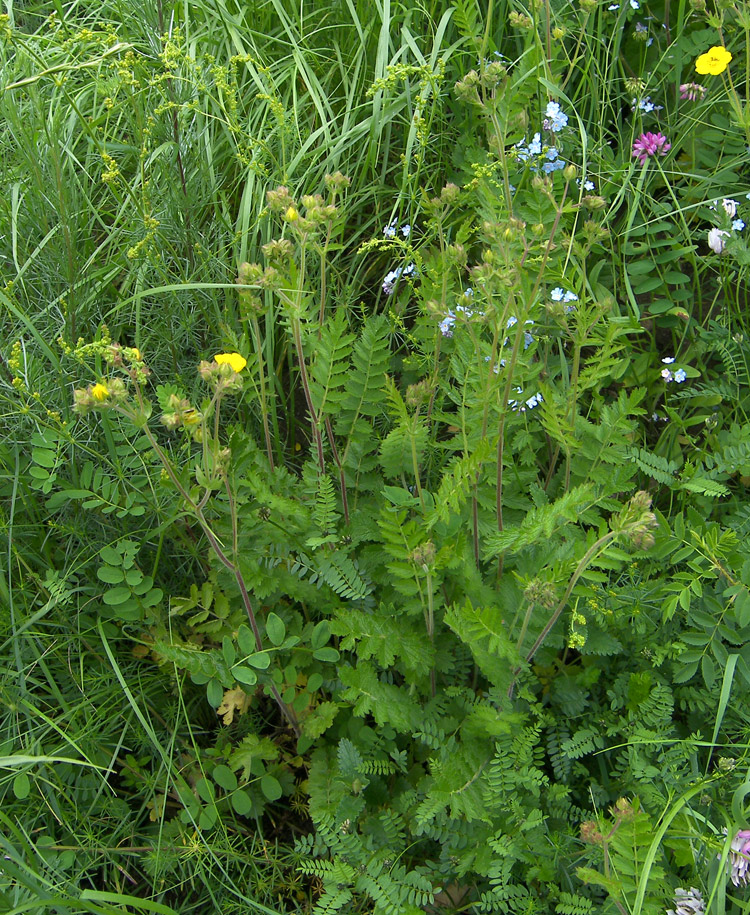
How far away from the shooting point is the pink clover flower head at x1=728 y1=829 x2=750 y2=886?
4.73 feet

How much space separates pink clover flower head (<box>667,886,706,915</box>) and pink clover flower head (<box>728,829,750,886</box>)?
7cm

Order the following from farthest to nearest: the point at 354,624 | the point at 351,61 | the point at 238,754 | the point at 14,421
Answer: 1. the point at 351,61
2. the point at 14,421
3. the point at 238,754
4. the point at 354,624

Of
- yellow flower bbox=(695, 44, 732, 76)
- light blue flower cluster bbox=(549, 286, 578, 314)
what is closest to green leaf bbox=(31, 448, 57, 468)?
light blue flower cluster bbox=(549, 286, 578, 314)

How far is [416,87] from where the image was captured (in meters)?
2.43

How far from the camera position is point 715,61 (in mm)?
2232

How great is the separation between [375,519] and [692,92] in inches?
62.1

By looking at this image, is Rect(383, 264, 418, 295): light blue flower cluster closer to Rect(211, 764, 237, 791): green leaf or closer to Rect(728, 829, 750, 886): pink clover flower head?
Rect(211, 764, 237, 791): green leaf

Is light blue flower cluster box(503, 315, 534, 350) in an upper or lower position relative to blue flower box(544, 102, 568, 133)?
lower

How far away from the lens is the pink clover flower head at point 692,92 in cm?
236

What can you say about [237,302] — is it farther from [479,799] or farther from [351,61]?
[479,799]

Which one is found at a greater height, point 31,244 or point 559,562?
point 31,244

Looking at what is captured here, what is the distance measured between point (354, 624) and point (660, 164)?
5.66ft

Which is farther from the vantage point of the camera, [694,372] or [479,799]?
[694,372]

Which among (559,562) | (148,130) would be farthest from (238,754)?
(148,130)
